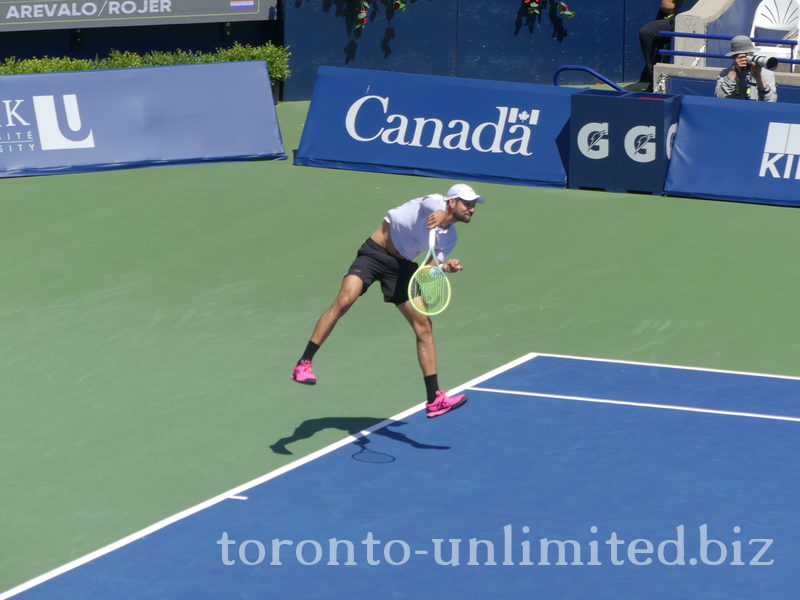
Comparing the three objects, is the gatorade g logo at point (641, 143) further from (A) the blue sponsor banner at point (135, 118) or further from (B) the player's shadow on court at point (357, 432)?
(B) the player's shadow on court at point (357, 432)

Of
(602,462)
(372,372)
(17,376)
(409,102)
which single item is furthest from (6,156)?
(602,462)

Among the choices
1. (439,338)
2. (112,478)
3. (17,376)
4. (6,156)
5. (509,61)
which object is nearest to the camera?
(112,478)

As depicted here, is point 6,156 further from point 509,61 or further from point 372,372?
point 509,61

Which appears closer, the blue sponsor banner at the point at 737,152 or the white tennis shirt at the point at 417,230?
the white tennis shirt at the point at 417,230

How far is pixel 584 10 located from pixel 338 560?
2070cm

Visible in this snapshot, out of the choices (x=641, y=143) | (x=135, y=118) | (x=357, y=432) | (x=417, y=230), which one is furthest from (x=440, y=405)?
(x=135, y=118)

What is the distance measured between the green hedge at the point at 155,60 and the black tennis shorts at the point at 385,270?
1330 cm

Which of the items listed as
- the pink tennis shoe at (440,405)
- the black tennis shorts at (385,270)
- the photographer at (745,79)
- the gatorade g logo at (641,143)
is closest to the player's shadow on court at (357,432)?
the pink tennis shoe at (440,405)

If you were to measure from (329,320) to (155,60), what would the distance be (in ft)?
50.1

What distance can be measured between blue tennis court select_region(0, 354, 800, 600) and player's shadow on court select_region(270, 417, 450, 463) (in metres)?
0.03

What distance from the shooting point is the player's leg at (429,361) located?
33.3 ft

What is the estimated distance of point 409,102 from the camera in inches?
755

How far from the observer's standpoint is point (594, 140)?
18109 mm

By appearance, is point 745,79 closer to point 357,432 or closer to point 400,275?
point 400,275
